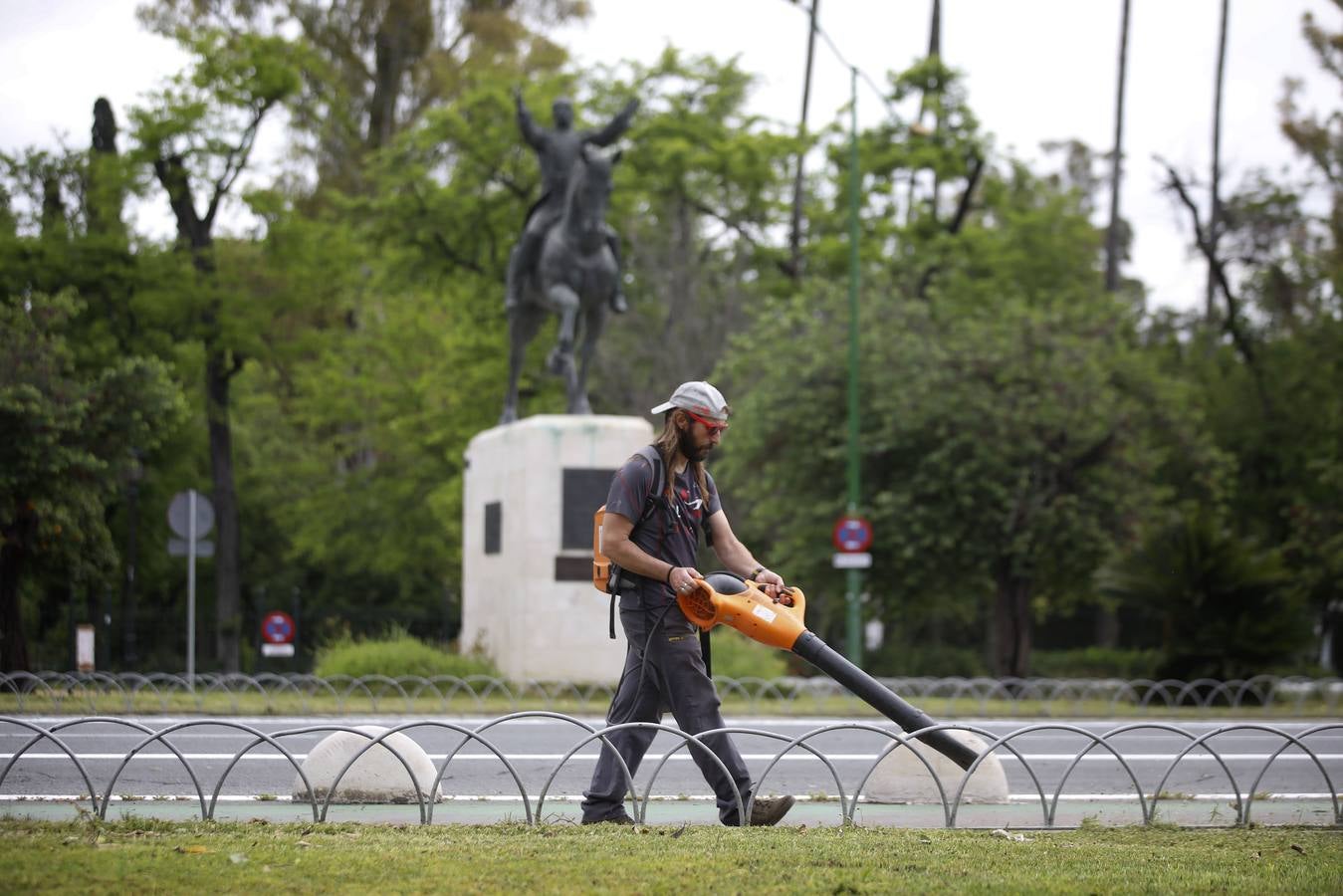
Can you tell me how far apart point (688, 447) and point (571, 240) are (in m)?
14.7

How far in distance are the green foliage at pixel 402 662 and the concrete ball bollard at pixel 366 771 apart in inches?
480

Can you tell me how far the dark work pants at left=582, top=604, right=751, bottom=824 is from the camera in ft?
28.0

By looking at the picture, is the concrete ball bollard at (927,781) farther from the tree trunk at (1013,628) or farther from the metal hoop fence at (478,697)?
the tree trunk at (1013,628)

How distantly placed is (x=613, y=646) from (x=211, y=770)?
11.3m

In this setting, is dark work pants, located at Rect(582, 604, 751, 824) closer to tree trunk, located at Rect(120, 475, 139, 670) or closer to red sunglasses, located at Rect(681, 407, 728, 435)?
red sunglasses, located at Rect(681, 407, 728, 435)

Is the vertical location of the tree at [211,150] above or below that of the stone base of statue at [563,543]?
above

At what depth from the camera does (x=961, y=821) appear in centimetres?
977

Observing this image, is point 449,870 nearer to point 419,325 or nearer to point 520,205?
point 520,205

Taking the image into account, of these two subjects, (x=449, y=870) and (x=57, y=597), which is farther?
(x=57, y=597)

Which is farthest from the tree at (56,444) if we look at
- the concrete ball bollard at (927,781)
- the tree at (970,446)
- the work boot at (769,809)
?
the work boot at (769,809)

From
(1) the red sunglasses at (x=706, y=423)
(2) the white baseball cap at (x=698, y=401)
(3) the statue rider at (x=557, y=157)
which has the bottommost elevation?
(1) the red sunglasses at (x=706, y=423)

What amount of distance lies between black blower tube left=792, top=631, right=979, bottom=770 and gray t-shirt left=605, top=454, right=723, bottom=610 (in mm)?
716

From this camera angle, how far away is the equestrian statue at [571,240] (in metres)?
22.6

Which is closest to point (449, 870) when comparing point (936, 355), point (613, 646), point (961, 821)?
point (961, 821)
